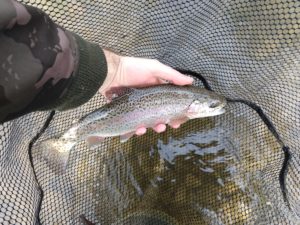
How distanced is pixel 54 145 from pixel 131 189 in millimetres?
756

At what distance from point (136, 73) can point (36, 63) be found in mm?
1027

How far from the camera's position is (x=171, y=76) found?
8.65 ft

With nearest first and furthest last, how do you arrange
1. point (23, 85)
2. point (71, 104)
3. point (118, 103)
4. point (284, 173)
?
point (23, 85) → point (71, 104) → point (118, 103) → point (284, 173)

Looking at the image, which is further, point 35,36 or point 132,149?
point 132,149

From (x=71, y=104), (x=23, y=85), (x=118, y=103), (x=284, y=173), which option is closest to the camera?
(x=23, y=85)

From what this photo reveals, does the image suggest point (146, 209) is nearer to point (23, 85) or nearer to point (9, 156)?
point (9, 156)

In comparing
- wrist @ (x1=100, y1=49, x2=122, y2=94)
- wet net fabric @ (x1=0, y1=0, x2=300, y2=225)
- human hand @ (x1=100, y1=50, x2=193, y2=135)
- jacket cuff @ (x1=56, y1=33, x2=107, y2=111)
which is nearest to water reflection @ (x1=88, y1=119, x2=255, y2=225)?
wet net fabric @ (x1=0, y1=0, x2=300, y2=225)

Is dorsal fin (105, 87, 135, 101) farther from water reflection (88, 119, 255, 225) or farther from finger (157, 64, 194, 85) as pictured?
water reflection (88, 119, 255, 225)

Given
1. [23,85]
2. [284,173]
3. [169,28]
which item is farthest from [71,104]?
[284,173]

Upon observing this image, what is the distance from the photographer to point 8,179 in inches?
102

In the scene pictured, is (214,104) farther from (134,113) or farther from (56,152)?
(56,152)

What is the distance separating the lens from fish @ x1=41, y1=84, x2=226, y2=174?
2.60m

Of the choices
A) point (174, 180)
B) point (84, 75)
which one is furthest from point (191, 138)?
point (84, 75)

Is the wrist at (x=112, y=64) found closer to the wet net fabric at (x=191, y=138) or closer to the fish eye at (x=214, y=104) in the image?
the wet net fabric at (x=191, y=138)
